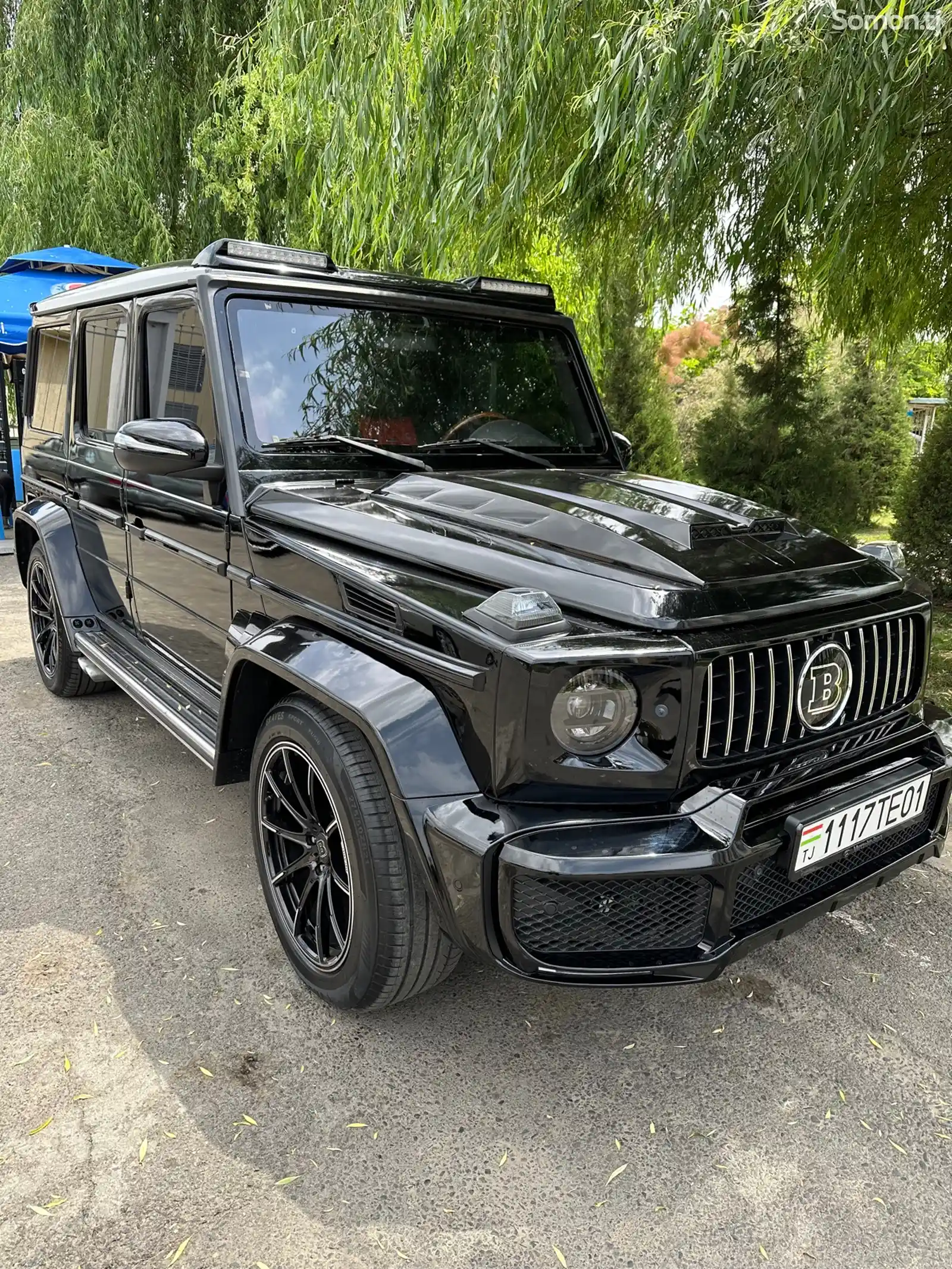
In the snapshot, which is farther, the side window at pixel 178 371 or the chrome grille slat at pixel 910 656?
the side window at pixel 178 371

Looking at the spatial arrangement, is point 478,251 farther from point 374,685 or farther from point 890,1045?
point 890,1045

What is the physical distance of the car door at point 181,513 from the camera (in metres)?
3.18

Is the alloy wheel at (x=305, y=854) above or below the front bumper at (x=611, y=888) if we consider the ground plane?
below

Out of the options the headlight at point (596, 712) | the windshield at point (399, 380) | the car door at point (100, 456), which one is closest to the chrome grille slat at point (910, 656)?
the headlight at point (596, 712)

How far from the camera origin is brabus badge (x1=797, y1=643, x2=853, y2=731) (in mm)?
2369

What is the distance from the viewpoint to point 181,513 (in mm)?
3443

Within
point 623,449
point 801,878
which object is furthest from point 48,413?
point 801,878

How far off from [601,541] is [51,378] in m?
3.85

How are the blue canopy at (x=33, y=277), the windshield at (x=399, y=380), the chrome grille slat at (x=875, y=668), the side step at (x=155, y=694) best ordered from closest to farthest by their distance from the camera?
1. the chrome grille slat at (x=875, y=668)
2. the windshield at (x=399, y=380)
3. the side step at (x=155, y=694)
4. the blue canopy at (x=33, y=277)

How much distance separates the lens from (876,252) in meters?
6.21

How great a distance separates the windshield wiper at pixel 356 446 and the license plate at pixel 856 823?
1778 mm

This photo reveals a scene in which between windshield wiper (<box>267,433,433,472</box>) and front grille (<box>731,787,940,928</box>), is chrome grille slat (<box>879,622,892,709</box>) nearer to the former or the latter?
front grille (<box>731,787,940,928</box>)

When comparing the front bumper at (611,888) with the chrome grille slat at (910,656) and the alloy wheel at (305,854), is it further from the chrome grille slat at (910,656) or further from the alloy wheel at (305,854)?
the chrome grille slat at (910,656)

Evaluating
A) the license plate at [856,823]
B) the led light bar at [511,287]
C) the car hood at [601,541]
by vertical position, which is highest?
the led light bar at [511,287]
